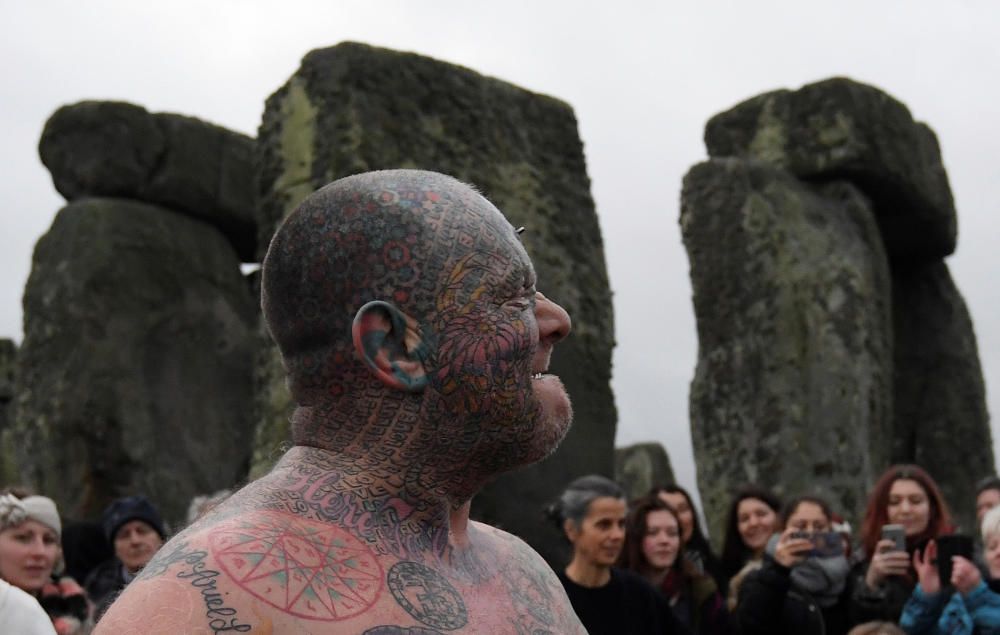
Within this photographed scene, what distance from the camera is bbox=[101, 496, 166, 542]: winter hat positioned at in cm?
482

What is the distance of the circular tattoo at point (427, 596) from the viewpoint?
1.71m

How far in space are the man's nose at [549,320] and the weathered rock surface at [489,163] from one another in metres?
3.27

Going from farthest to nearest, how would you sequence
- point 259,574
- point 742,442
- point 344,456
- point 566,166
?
point 742,442 → point 566,166 → point 344,456 → point 259,574

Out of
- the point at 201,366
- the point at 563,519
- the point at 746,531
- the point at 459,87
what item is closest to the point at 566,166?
the point at 459,87

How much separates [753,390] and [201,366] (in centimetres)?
382

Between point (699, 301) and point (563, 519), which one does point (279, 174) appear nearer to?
point (563, 519)

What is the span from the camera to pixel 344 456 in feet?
5.87

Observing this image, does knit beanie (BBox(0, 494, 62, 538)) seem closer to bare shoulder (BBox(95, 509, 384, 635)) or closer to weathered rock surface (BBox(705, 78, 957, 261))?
bare shoulder (BBox(95, 509, 384, 635))

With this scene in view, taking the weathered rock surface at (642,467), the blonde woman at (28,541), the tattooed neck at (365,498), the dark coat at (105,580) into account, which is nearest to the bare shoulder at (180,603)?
the tattooed neck at (365,498)

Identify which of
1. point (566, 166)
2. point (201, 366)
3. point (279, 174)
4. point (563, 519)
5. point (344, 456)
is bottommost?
point (201, 366)

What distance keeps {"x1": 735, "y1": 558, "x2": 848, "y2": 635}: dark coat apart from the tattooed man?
8.33 feet

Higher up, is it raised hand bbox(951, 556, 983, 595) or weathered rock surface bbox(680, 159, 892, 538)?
weathered rock surface bbox(680, 159, 892, 538)

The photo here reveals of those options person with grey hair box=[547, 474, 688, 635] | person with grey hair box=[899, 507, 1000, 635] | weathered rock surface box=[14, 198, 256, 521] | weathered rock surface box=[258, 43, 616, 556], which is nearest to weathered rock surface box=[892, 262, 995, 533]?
weathered rock surface box=[258, 43, 616, 556]

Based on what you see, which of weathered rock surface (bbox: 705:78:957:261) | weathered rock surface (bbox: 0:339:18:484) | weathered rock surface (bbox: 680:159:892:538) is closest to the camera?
weathered rock surface (bbox: 680:159:892:538)
